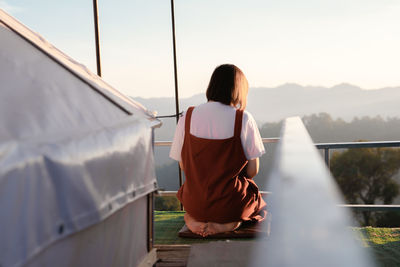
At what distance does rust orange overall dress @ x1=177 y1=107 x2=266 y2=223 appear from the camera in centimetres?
220

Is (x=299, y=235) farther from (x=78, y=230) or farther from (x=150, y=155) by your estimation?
(x=150, y=155)

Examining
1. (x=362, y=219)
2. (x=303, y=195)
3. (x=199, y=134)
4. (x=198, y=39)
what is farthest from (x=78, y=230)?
(x=362, y=219)

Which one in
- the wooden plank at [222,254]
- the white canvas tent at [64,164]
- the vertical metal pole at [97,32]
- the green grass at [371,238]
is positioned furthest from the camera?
the vertical metal pole at [97,32]

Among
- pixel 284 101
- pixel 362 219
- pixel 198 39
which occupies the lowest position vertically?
pixel 362 219

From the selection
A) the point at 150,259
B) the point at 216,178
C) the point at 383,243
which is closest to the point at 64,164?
the point at 150,259

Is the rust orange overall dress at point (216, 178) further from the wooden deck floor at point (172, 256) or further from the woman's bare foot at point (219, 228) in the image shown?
the wooden deck floor at point (172, 256)

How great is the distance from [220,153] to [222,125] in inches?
6.2

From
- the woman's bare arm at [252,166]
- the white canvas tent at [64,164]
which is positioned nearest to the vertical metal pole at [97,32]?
the white canvas tent at [64,164]

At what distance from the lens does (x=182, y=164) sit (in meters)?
2.42

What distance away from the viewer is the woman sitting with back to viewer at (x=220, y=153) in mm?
2203

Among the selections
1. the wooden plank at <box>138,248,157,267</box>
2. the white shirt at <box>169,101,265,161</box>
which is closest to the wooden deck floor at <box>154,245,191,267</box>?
the wooden plank at <box>138,248,157,267</box>

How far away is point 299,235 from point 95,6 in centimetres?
298

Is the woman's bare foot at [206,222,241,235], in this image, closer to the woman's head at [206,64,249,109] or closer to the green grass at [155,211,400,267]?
the green grass at [155,211,400,267]

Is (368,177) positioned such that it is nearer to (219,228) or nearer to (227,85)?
(219,228)
